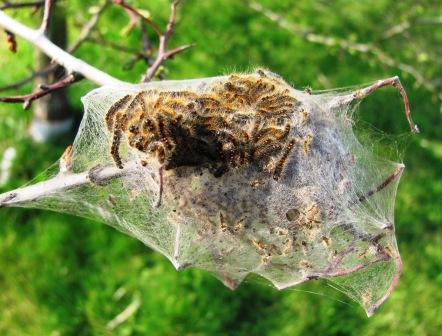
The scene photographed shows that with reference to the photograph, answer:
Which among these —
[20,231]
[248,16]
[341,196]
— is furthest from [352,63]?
[341,196]

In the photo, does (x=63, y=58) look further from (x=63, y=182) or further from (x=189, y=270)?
(x=189, y=270)

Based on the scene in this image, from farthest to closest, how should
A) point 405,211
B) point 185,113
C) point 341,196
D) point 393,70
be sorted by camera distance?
point 393,70
point 405,211
point 341,196
point 185,113

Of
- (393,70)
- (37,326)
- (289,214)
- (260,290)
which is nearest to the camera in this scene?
(289,214)

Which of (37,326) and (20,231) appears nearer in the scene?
(37,326)

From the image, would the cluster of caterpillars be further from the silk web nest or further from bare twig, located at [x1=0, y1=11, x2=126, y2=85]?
bare twig, located at [x1=0, y1=11, x2=126, y2=85]

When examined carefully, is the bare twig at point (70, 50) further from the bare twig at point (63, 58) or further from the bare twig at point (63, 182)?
the bare twig at point (63, 182)

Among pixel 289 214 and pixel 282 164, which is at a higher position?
pixel 282 164

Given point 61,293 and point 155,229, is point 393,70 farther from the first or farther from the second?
point 155,229

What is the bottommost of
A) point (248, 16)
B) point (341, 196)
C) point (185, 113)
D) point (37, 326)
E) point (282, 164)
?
point (37, 326)
